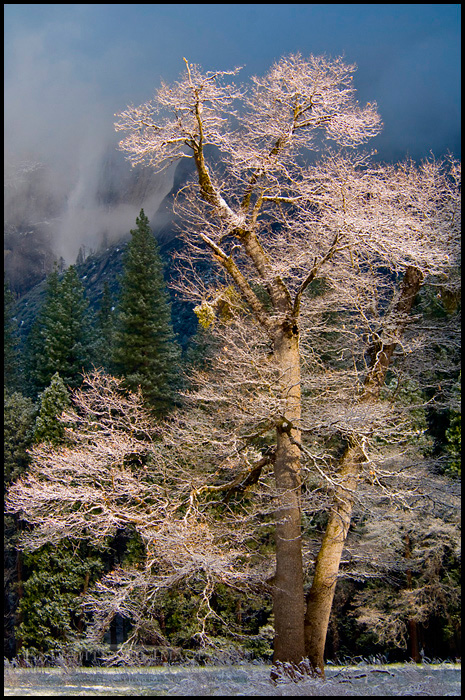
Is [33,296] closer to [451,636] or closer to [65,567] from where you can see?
[65,567]

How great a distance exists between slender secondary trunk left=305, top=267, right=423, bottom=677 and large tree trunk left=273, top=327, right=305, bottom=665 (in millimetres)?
555

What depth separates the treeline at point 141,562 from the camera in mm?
17062

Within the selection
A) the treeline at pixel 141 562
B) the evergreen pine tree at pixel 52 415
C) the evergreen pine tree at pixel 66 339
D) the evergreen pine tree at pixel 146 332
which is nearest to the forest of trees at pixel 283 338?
the treeline at pixel 141 562

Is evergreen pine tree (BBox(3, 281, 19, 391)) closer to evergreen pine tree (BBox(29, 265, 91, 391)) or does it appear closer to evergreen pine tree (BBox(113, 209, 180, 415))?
evergreen pine tree (BBox(29, 265, 91, 391))

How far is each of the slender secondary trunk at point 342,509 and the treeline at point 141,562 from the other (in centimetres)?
285

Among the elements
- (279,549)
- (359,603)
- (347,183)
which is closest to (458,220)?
(347,183)

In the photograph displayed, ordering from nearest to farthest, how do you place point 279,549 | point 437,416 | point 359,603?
point 279,549 → point 359,603 → point 437,416

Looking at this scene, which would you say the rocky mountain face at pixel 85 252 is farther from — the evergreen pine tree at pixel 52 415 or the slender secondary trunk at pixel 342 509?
the slender secondary trunk at pixel 342 509

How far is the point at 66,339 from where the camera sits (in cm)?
2742

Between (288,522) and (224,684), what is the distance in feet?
8.39

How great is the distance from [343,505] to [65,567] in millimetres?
13745

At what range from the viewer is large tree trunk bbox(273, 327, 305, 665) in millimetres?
8469

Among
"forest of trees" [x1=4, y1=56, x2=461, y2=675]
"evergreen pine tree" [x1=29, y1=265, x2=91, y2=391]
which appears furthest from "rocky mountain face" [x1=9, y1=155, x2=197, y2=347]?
"forest of trees" [x1=4, y1=56, x2=461, y2=675]

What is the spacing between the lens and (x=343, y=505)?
9.42 metres
